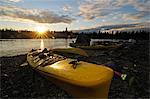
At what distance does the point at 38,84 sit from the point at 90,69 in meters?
3.78

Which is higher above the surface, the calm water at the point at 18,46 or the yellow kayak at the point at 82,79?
the yellow kayak at the point at 82,79

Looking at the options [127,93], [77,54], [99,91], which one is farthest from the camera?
[77,54]

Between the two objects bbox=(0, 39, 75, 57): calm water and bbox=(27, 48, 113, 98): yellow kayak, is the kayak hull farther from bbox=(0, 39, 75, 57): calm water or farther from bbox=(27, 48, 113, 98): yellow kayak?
bbox=(0, 39, 75, 57): calm water

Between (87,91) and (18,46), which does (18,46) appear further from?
(87,91)

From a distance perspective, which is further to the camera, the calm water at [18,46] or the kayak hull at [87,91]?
the calm water at [18,46]

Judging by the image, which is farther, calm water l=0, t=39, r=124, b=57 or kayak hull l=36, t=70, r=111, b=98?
calm water l=0, t=39, r=124, b=57

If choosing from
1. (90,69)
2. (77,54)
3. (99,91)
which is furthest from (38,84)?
(77,54)

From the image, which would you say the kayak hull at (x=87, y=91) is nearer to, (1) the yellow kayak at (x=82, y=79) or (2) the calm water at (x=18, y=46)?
(1) the yellow kayak at (x=82, y=79)

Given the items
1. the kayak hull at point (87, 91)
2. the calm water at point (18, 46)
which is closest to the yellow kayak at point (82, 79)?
the kayak hull at point (87, 91)

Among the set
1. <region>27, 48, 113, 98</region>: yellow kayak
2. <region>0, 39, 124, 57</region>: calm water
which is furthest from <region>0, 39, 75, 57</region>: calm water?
<region>27, 48, 113, 98</region>: yellow kayak

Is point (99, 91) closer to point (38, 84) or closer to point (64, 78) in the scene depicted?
point (64, 78)

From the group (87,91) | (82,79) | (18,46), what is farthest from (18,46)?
(87,91)

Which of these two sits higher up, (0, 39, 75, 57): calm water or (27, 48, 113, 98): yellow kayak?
(27, 48, 113, 98): yellow kayak

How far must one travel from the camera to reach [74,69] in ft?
31.2
